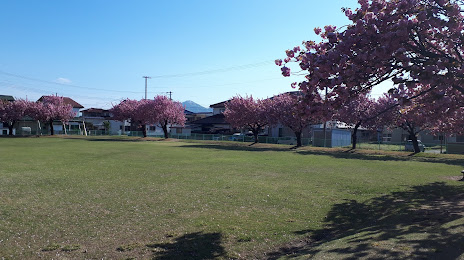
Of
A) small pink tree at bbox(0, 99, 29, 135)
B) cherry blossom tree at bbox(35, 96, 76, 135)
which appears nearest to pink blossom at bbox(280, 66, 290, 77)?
cherry blossom tree at bbox(35, 96, 76, 135)

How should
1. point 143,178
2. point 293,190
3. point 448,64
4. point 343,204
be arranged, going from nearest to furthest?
1. point 448,64
2. point 343,204
3. point 293,190
4. point 143,178

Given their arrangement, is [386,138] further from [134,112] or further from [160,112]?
[134,112]

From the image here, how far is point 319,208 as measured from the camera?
34.8 feet

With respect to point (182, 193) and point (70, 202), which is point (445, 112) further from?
point (70, 202)

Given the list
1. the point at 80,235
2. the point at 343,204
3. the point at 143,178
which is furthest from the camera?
the point at 143,178

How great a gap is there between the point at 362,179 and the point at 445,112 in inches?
212

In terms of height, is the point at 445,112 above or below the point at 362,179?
above

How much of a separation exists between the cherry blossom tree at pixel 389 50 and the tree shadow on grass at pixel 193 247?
15.3 ft

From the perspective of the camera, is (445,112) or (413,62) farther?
(445,112)

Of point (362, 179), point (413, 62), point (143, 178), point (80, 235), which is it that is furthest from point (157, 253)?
point (362, 179)

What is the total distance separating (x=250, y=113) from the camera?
52.2m

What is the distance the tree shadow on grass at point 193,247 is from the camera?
6.61m

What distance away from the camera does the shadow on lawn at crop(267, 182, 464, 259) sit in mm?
6020

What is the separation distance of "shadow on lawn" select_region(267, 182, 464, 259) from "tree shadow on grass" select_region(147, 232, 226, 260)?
1.06 meters
